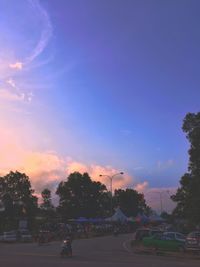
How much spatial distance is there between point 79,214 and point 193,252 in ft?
382

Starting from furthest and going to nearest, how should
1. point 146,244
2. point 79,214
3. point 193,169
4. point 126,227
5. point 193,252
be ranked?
1. point 79,214
2. point 126,227
3. point 193,169
4. point 146,244
5. point 193,252

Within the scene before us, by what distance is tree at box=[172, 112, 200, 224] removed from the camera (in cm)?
5075

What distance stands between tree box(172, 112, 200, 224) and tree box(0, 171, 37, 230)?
68.1 metres

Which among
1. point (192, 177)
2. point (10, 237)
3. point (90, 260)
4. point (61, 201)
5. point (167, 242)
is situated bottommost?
point (90, 260)

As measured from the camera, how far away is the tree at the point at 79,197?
6152 inches

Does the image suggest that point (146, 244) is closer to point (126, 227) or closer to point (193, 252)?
point (193, 252)

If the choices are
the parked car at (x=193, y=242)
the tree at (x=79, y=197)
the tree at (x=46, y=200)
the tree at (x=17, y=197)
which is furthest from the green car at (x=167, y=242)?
the tree at (x=46, y=200)

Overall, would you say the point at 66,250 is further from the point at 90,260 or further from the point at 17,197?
the point at 17,197

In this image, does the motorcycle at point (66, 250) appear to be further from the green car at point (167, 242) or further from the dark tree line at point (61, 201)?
the dark tree line at point (61, 201)

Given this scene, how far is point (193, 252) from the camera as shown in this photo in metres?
41.2

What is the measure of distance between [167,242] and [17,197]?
85806 mm

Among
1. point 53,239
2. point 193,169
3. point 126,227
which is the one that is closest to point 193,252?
point 193,169

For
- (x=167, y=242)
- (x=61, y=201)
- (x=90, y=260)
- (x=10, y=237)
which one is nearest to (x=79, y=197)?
(x=61, y=201)

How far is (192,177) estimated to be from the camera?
51844mm
